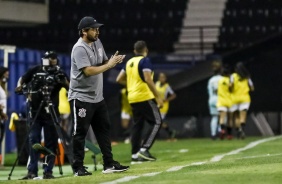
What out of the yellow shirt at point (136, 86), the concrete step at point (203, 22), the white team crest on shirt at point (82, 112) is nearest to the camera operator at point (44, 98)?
the white team crest on shirt at point (82, 112)

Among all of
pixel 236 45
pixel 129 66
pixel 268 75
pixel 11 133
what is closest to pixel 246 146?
pixel 129 66

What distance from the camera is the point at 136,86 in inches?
797

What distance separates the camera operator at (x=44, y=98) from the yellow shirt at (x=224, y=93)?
11.7 metres

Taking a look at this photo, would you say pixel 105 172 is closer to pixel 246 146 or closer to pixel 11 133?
pixel 246 146

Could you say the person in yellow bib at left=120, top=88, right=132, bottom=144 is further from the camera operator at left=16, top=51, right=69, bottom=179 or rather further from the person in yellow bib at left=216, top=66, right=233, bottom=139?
the camera operator at left=16, top=51, right=69, bottom=179

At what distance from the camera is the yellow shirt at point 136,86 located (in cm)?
2014

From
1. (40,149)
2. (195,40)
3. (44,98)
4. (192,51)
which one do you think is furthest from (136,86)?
(195,40)

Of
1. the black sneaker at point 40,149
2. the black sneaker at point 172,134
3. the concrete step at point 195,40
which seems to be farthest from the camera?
the concrete step at point 195,40

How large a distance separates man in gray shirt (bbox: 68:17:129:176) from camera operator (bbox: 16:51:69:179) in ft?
6.75

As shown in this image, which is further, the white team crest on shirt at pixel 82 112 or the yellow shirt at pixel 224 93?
the yellow shirt at pixel 224 93

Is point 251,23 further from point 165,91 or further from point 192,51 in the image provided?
point 165,91

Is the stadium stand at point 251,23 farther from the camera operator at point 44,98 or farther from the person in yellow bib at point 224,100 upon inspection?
the camera operator at point 44,98

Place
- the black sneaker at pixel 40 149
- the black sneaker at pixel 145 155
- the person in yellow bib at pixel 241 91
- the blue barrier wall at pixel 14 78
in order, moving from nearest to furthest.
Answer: the black sneaker at pixel 40 149 → the black sneaker at pixel 145 155 → the blue barrier wall at pixel 14 78 → the person in yellow bib at pixel 241 91

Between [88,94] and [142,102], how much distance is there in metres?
4.91
